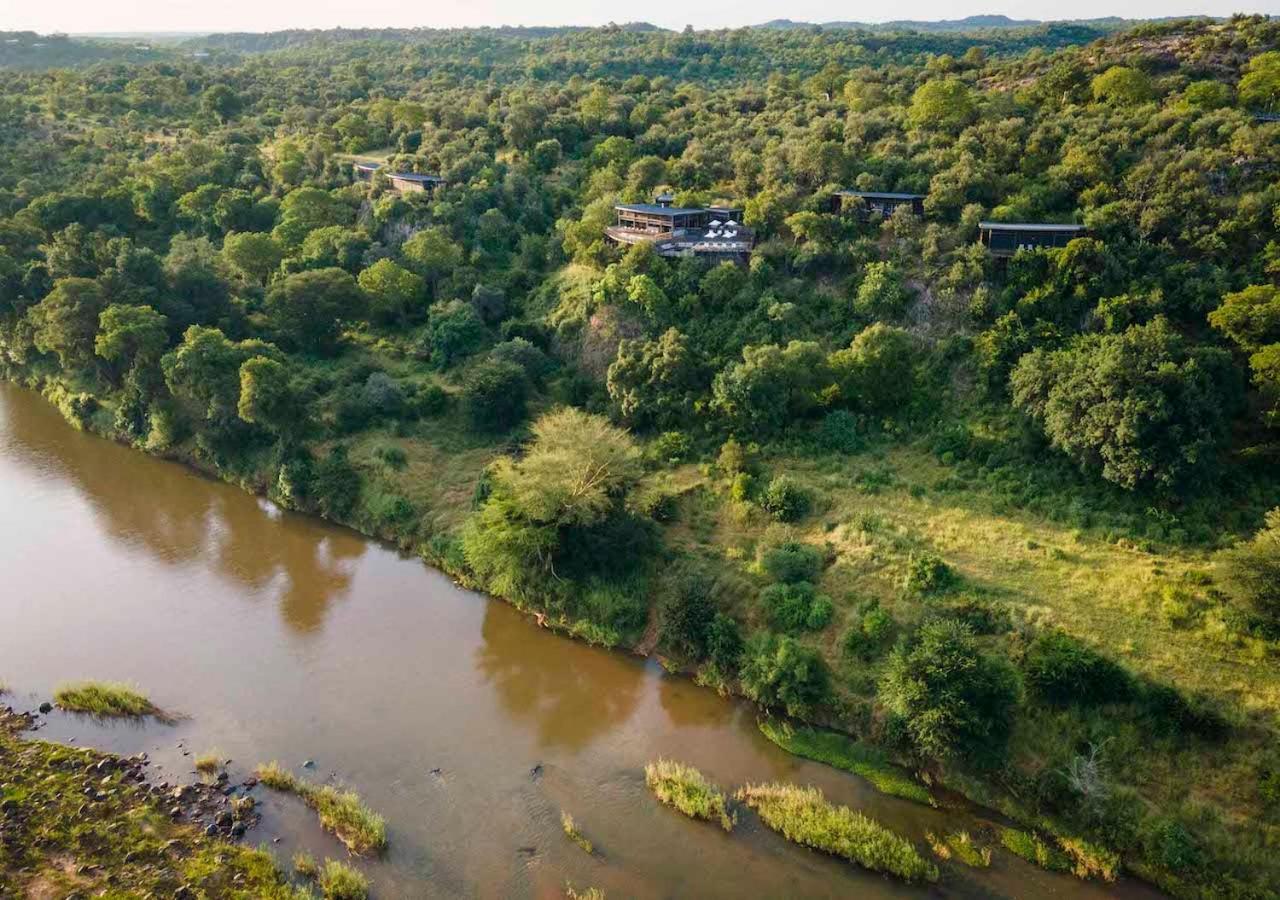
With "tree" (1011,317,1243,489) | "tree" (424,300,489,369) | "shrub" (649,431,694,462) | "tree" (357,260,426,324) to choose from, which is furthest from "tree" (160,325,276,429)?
"tree" (1011,317,1243,489)

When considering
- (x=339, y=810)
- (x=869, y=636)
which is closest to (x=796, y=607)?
(x=869, y=636)

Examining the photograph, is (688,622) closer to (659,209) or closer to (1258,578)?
(1258,578)

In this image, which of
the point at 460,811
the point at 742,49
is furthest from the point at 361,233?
the point at 742,49

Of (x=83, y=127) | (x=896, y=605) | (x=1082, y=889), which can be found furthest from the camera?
(x=83, y=127)

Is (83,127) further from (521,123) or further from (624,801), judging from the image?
(624,801)

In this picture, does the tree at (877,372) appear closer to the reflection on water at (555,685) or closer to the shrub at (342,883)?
the reflection on water at (555,685)

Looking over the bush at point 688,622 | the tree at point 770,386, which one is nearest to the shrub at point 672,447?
the tree at point 770,386

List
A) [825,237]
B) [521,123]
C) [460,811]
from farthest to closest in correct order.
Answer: [521,123], [825,237], [460,811]
